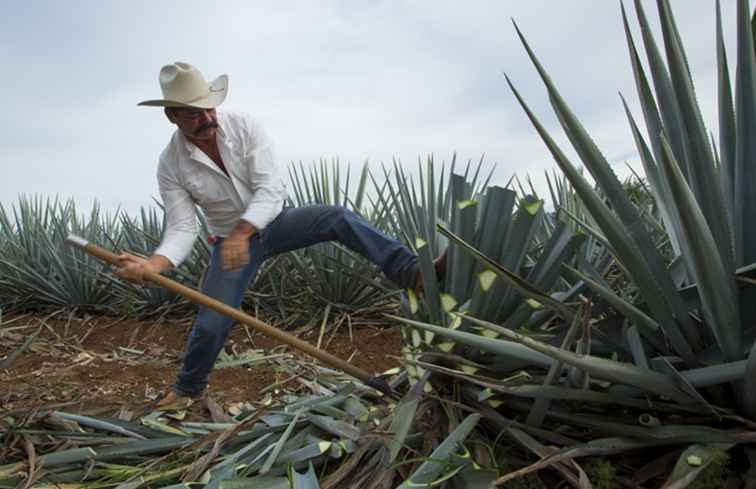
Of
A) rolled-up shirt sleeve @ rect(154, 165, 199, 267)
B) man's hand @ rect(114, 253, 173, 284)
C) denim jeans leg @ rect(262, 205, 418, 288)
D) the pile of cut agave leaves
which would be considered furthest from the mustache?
the pile of cut agave leaves

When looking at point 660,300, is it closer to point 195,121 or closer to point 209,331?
point 209,331

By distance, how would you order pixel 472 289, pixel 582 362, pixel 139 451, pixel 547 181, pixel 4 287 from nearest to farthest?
pixel 582 362 < pixel 472 289 < pixel 139 451 < pixel 547 181 < pixel 4 287

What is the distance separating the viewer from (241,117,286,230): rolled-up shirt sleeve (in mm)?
2744

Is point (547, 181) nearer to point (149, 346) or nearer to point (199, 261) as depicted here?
point (199, 261)

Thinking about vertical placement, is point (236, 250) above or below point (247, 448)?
above

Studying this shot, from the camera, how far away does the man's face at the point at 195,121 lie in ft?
9.16

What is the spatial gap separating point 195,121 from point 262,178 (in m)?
0.38

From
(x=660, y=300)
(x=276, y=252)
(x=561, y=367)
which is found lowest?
(x=276, y=252)

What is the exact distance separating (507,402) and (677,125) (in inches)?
27.1

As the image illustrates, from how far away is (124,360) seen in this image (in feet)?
12.7

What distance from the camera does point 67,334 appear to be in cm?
464

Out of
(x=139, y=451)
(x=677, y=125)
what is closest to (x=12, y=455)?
(x=139, y=451)

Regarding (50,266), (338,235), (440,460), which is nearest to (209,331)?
(338,235)

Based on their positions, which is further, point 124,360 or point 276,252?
point 124,360
